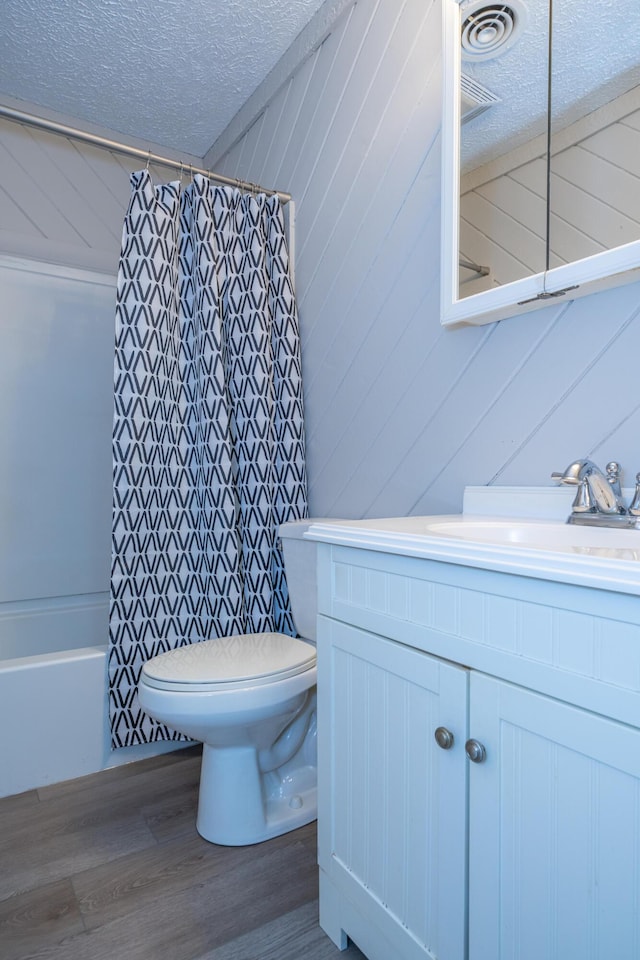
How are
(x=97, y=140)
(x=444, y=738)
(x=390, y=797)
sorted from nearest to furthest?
(x=444, y=738), (x=390, y=797), (x=97, y=140)

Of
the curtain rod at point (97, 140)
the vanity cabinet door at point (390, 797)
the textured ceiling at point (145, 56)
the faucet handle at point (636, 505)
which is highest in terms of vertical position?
the textured ceiling at point (145, 56)

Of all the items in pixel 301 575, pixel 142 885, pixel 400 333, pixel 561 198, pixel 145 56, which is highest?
pixel 145 56

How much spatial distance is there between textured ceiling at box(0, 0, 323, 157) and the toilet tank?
167 centimetres

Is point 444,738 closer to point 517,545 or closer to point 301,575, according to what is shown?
point 517,545

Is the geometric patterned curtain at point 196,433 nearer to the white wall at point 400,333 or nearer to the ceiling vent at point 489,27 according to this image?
the white wall at point 400,333

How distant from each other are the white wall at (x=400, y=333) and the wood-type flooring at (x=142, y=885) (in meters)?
0.93

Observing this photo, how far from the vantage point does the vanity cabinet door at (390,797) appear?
83cm

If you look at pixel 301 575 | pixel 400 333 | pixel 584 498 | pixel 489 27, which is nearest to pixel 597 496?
pixel 584 498

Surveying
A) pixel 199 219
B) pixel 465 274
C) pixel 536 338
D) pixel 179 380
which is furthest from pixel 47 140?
pixel 536 338

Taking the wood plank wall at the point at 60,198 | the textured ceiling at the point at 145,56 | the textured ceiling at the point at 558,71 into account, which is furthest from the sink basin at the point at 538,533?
the wood plank wall at the point at 60,198

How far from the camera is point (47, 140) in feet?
8.07

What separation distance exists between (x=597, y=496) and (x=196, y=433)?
1.31 m

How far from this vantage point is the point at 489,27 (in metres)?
1.26

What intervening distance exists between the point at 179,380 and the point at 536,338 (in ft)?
3.82
